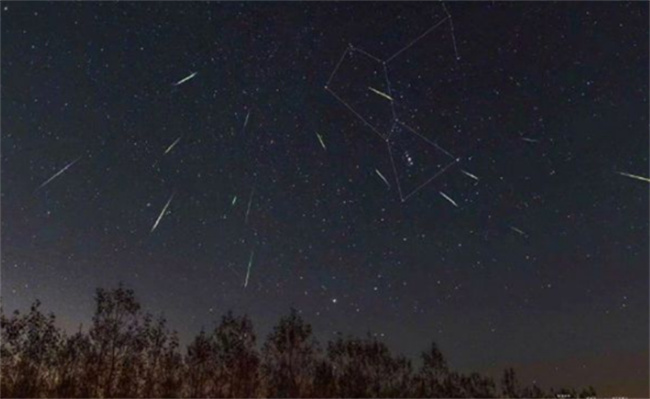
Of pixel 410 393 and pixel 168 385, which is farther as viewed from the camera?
pixel 410 393

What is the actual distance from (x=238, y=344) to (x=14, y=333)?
73.4 ft

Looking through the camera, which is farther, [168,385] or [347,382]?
[347,382]

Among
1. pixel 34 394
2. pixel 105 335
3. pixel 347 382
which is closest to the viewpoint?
pixel 34 394

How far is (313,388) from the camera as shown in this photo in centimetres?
6694

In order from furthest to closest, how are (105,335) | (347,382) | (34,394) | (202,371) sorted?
(347,382) → (202,371) → (105,335) → (34,394)

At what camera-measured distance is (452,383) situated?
74.3 m

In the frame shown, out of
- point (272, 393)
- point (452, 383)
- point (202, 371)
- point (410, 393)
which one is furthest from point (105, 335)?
point (452, 383)

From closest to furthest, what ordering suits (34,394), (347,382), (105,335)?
1. (34,394)
2. (105,335)
3. (347,382)

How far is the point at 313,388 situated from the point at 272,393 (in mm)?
→ 4740

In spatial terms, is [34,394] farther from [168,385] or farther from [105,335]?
[168,385]

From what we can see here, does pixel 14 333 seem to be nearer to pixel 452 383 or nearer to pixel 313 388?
pixel 313 388

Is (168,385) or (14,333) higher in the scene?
(14,333)

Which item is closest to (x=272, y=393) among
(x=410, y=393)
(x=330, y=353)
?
(x=330, y=353)

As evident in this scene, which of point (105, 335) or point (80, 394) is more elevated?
point (105, 335)
